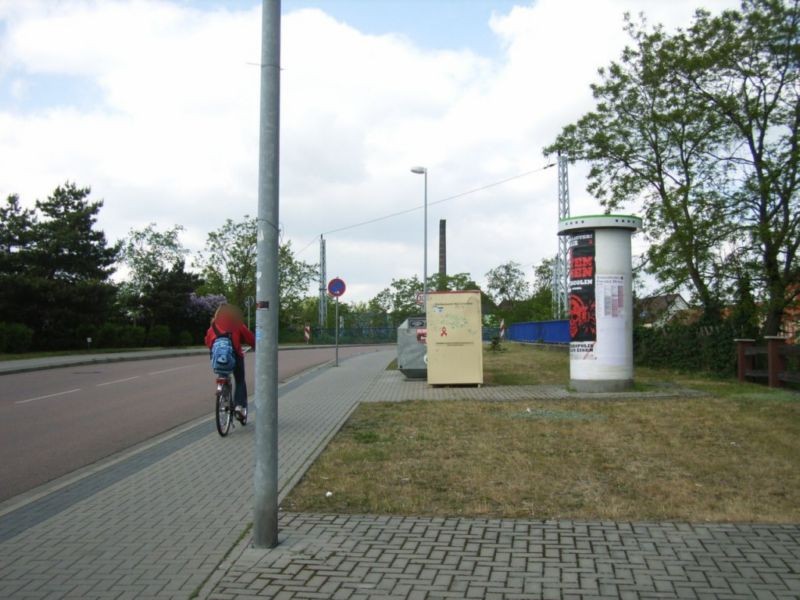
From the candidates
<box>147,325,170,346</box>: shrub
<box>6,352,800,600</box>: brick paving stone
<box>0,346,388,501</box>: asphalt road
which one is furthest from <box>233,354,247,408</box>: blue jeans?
<box>147,325,170,346</box>: shrub

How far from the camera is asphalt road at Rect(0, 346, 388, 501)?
8.53m

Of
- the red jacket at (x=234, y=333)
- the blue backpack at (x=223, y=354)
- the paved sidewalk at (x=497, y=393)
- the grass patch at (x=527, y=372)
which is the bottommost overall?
the paved sidewalk at (x=497, y=393)

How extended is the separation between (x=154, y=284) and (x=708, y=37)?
1662 inches

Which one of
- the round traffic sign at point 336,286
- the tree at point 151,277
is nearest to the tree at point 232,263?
the tree at point 151,277

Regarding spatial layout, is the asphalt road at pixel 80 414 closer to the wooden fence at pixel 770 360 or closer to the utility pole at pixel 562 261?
the wooden fence at pixel 770 360

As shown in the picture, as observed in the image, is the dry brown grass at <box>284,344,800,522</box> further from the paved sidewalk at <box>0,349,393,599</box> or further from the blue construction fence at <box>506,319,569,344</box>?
the blue construction fence at <box>506,319,569,344</box>

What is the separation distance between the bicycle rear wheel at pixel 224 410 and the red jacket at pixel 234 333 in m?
0.59

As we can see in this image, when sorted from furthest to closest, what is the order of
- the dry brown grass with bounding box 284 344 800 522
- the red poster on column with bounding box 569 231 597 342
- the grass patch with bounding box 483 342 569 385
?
the grass patch with bounding box 483 342 569 385
the red poster on column with bounding box 569 231 597 342
the dry brown grass with bounding box 284 344 800 522

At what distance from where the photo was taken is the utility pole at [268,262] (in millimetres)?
5137

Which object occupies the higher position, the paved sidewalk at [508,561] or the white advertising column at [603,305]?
the white advertising column at [603,305]

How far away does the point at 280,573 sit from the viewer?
4.54 metres

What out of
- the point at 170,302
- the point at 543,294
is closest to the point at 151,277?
the point at 170,302

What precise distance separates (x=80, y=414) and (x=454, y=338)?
7248 mm

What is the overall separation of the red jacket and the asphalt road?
5.19 feet
